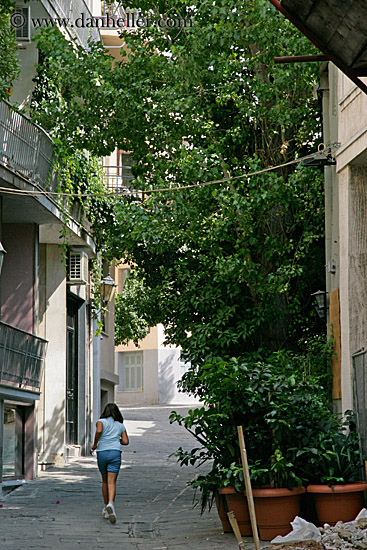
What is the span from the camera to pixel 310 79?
15.2 metres

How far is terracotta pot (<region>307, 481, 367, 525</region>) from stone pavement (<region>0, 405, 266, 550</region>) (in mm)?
941

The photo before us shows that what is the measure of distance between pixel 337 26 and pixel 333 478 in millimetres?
6065

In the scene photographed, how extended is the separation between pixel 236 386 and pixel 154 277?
308 inches

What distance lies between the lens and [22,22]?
16.7m

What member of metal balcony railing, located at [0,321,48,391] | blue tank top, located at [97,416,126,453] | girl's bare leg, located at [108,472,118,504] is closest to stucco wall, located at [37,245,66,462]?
metal balcony railing, located at [0,321,48,391]

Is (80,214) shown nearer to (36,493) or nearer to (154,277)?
(154,277)

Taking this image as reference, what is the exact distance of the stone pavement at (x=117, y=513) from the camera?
9617mm

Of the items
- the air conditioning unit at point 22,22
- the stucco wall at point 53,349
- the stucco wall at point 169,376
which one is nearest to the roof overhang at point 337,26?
the air conditioning unit at point 22,22

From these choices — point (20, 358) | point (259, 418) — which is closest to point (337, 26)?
point (259, 418)

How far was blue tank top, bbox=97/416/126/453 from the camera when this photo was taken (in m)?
11.6

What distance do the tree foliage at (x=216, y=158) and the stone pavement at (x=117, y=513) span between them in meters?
2.80

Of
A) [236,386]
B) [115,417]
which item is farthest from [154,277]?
[236,386]

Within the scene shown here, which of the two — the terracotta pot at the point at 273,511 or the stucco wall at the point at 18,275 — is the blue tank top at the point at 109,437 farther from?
the stucco wall at the point at 18,275

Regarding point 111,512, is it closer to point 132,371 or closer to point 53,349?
point 53,349
